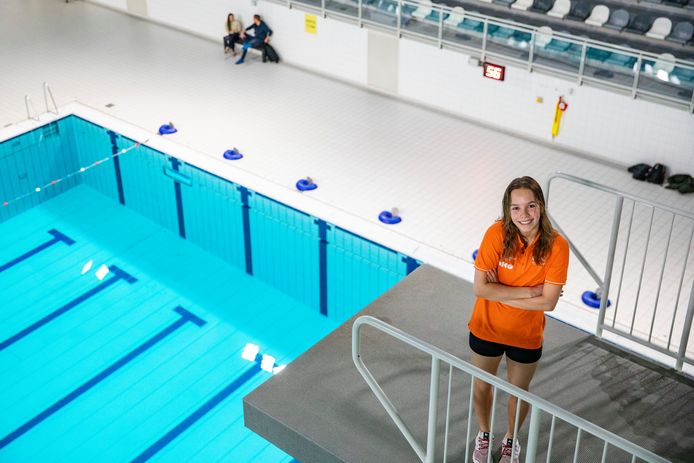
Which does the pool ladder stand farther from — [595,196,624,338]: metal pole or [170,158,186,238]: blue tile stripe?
[595,196,624,338]: metal pole

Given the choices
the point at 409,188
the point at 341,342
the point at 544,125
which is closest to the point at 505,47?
the point at 544,125

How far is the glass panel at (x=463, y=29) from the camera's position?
36.0ft

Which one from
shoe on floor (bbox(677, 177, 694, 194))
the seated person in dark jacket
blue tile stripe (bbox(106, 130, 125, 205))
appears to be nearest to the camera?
shoe on floor (bbox(677, 177, 694, 194))

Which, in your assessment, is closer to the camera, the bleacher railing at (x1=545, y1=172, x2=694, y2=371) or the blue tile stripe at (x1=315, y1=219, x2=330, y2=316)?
the bleacher railing at (x1=545, y1=172, x2=694, y2=371)

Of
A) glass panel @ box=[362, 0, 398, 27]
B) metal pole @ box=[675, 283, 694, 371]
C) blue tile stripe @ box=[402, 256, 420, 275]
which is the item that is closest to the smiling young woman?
metal pole @ box=[675, 283, 694, 371]

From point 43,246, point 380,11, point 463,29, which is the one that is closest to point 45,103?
point 43,246

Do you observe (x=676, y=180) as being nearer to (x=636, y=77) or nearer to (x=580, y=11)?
(x=636, y=77)

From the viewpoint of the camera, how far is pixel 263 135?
10922 millimetres

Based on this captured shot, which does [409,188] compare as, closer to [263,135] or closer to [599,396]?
[263,135]

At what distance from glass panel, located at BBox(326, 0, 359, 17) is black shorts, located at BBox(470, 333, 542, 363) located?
27.8 feet

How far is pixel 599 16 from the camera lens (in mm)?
11883

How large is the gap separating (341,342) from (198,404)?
275 cm

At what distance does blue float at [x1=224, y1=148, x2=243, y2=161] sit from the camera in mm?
10273

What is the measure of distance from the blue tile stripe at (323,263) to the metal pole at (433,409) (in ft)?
14.5
